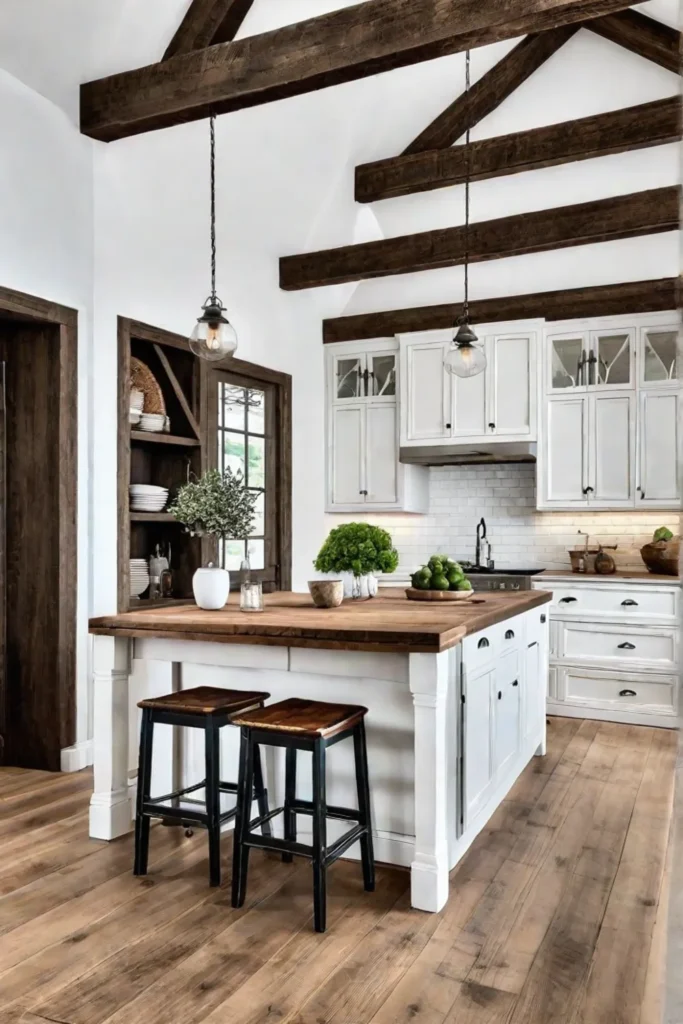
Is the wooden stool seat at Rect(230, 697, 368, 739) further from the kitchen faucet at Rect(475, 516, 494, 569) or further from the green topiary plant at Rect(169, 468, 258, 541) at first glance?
the kitchen faucet at Rect(475, 516, 494, 569)

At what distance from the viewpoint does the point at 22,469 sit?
421 centimetres

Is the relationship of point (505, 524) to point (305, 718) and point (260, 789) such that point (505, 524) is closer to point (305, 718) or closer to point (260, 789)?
point (260, 789)

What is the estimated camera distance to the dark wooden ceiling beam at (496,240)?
5148 millimetres

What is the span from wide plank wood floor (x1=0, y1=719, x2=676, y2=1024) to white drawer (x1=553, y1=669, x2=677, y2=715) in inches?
73.1

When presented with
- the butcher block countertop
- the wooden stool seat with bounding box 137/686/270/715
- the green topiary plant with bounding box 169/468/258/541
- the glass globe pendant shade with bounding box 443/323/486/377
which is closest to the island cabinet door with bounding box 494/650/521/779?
the butcher block countertop

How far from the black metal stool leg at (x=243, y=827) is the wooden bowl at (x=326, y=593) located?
828 mm

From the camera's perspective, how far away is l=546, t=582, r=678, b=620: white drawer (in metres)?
5.29

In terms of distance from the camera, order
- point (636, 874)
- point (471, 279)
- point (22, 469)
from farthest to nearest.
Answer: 1. point (471, 279)
2. point (22, 469)
3. point (636, 874)

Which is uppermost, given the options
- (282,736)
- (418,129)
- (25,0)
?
(418,129)

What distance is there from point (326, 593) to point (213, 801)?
3.04ft

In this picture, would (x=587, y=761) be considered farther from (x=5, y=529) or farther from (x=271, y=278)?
(x=271, y=278)

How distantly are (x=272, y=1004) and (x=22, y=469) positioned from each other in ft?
9.70

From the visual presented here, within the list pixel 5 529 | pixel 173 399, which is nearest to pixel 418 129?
pixel 173 399

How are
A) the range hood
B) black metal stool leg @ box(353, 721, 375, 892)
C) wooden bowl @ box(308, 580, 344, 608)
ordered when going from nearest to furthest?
1. black metal stool leg @ box(353, 721, 375, 892)
2. wooden bowl @ box(308, 580, 344, 608)
3. the range hood
